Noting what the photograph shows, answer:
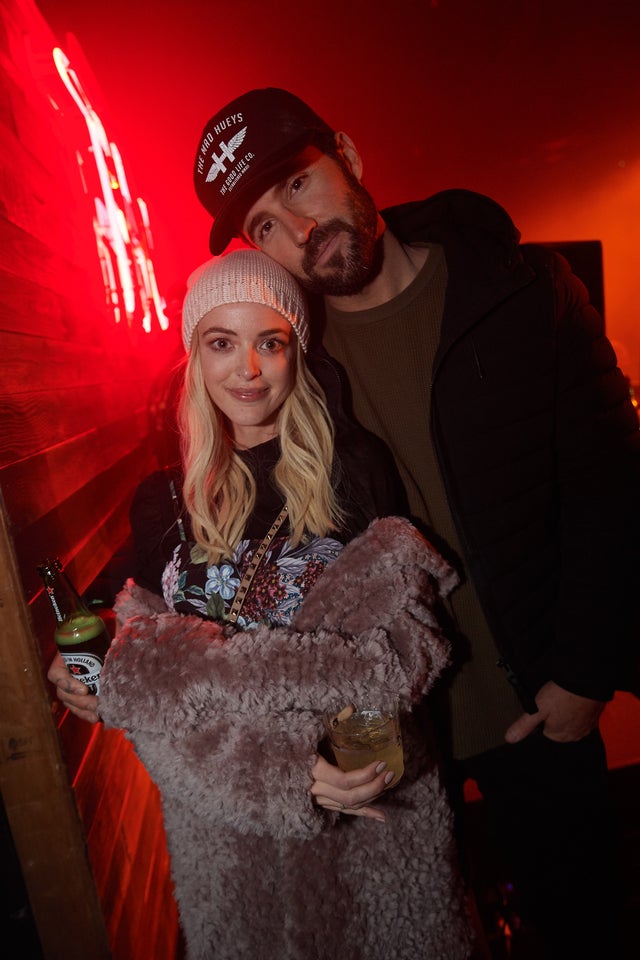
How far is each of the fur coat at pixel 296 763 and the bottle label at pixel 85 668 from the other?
9 centimetres

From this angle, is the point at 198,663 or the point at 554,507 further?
the point at 554,507

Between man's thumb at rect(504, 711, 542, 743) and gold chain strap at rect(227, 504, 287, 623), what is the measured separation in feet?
3.02

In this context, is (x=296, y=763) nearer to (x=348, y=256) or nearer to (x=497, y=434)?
(x=497, y=434)

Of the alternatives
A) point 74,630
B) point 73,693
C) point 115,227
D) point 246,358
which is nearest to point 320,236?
point 246,358

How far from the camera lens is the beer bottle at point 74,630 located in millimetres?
1254

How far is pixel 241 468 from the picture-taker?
1.64 metres

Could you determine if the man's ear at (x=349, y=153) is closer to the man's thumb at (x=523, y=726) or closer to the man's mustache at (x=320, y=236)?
the man's mustache at (x=320, y=236)

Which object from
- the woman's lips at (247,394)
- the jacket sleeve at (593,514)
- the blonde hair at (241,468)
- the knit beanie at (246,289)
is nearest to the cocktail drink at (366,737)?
the blonde hair at (241,468)

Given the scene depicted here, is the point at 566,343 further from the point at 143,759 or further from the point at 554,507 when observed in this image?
the point at 143,759

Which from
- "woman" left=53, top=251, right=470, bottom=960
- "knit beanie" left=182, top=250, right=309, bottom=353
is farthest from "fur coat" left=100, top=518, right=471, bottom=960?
"knit beanie" left=182, top=250, right=309, bottom=353

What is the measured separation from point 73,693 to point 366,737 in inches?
25.8

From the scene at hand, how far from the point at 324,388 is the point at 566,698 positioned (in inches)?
44.8

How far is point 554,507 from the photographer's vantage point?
67.9 inches

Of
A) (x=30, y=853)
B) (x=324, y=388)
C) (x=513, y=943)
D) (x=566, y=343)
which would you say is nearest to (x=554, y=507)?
(x=566, y=343)
